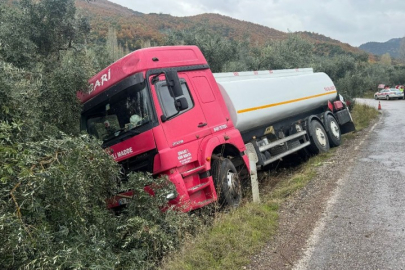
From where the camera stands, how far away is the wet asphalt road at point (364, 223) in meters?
4.21

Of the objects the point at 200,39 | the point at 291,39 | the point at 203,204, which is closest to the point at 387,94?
the point at 291,39

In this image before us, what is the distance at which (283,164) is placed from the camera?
1111cm

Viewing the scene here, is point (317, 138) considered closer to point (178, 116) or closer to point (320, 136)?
point (320, 136)

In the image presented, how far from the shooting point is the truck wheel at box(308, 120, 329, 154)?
34.6 ft

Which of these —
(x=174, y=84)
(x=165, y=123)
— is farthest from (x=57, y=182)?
(x=174, y=84)

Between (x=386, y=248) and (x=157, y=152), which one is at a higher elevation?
(x=157, y=152)

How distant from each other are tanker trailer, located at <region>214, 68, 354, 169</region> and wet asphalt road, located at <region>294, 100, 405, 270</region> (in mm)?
1856

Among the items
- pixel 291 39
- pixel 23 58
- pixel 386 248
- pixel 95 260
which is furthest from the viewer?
pixel 291 39

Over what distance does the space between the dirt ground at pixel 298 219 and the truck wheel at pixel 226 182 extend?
84cm

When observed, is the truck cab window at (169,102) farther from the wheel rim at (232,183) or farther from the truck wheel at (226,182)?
the wheel rim at (232,183)

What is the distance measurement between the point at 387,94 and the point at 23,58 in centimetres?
4598

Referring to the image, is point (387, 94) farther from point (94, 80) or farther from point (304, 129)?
point (94, 80)

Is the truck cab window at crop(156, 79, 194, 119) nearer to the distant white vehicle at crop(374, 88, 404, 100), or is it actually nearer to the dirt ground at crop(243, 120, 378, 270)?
the dirt ground at crop(243, 120, 378, 270)

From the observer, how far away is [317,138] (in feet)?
35.1
